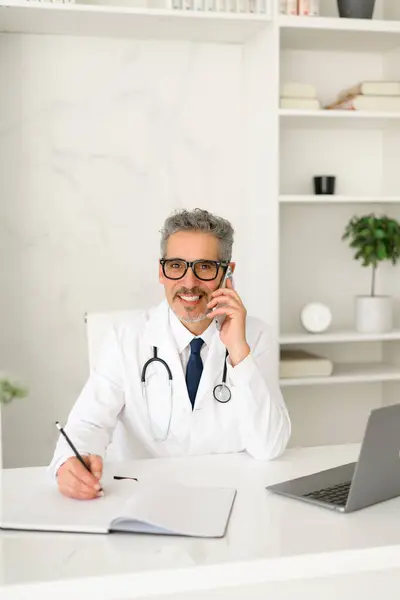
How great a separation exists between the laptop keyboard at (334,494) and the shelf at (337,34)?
2278 millimetres

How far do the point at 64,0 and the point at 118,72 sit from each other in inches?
19.8

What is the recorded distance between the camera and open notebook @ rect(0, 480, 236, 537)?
156 cm

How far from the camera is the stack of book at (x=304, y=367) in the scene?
12.1 feet

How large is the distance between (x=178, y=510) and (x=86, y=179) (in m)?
2.35

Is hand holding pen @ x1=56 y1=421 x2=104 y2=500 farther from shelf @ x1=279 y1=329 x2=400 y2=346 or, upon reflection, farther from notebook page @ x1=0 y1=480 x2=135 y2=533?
shelf @ x1=279 y1=329 x2=400 y2=346

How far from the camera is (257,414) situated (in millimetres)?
2277

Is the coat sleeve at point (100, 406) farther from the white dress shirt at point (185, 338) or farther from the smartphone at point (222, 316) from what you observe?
the smartphone at point (222, 316)

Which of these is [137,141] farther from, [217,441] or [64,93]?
[217,441]

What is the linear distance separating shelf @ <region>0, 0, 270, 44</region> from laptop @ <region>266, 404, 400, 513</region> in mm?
2241

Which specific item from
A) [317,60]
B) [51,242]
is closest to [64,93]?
[51,242]

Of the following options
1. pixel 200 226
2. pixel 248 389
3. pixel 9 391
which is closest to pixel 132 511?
pixel 9 391

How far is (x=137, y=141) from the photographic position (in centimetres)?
379

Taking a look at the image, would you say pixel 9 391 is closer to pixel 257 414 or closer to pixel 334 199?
pixel 257 414

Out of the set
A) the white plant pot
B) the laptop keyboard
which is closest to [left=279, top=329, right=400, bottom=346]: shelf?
the white plant pot
